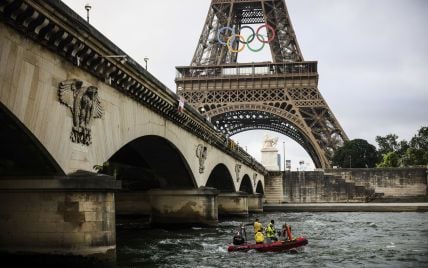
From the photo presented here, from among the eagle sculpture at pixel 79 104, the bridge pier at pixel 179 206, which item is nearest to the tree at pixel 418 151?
the bridge pier at pixel 179 206

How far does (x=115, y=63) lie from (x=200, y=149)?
16.5m

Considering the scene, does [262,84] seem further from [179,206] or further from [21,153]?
[21,153]

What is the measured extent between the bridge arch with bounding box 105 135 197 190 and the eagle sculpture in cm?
837

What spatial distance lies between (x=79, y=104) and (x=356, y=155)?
75671mm

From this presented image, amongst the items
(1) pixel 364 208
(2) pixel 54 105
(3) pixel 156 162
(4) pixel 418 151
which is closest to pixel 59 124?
(2) pixel 54 105

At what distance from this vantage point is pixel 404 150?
108 m

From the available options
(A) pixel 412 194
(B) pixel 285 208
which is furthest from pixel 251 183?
(A) pixel 412 194

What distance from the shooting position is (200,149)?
1314 inches

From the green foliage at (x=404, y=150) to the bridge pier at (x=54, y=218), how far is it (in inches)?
3264

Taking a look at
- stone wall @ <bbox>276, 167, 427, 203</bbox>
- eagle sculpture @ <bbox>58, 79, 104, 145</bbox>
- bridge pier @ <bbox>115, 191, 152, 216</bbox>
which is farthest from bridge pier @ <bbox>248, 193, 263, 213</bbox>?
eagle sculpture @ <bbox>58, 79, 104, 145</bbox>

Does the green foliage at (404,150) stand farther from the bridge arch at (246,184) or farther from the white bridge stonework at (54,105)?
the white bridge stonework at (54,105)

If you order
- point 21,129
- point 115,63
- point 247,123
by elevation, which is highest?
point 247,123

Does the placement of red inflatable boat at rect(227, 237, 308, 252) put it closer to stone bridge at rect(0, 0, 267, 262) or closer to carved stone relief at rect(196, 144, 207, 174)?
stone bridge at rect(0, 0, 267, 262)

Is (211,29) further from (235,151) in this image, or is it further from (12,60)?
(12,60)
